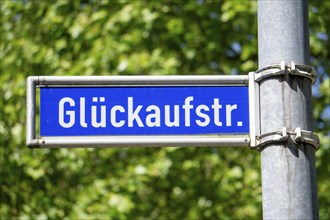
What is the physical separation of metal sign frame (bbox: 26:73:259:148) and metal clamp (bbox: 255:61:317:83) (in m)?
0.07

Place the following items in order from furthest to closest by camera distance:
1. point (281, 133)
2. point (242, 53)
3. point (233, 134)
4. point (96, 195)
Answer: point (242, 53), point (96, 195), point (233, 134), point (281, 133)

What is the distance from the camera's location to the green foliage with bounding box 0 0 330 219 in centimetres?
816

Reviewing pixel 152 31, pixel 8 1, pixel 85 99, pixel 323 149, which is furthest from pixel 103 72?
pixel 85 99

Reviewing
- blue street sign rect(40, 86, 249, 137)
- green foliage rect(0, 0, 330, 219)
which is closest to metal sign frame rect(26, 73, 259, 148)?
blue street sign rect(40, 86, 249, 137)

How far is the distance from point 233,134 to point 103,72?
211 inches

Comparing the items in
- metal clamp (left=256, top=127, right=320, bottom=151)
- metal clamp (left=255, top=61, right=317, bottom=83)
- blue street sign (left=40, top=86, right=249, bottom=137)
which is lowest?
metal clamp (left=256, top=127, right=320, bottom=151)

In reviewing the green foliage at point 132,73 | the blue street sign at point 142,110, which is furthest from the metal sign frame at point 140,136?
the green foliage at point 132,73

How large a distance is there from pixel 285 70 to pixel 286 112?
14cm

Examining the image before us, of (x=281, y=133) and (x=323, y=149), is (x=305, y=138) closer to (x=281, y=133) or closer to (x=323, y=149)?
(x=281, y=133)

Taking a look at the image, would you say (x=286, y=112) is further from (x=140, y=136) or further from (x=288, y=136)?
(x=140, y=136)

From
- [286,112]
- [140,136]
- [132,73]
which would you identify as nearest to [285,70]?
[286,112]

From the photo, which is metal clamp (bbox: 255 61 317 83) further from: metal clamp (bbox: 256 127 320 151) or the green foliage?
the green foliage

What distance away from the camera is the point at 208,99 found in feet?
10.4

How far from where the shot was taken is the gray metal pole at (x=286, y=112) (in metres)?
2.80
